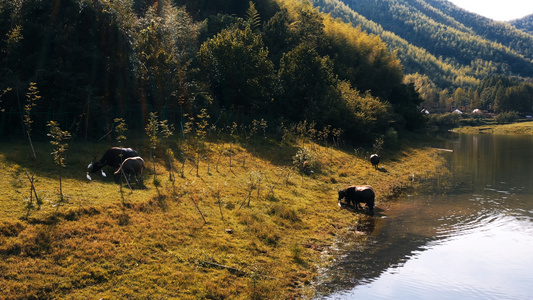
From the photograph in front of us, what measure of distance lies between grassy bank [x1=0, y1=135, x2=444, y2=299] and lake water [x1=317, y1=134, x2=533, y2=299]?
1306 mm

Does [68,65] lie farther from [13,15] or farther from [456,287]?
[456,287]

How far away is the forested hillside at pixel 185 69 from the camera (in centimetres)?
2674

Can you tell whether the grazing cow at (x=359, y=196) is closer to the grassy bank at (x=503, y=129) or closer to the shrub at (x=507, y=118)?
the grassy bank at (x=503, y=129)

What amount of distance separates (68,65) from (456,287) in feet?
94.6

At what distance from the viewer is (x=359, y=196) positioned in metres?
22.2

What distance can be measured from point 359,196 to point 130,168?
44.8 ft

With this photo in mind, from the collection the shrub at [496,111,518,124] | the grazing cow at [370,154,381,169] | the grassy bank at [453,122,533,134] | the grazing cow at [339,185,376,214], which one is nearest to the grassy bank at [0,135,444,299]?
the grazing cow at [339,185,376,214]

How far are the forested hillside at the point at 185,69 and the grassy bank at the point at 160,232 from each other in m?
5.33

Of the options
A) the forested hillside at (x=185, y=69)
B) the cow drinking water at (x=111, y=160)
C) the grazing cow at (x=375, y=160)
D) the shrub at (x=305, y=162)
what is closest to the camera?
the cow drinking water at (x=111, y=160)

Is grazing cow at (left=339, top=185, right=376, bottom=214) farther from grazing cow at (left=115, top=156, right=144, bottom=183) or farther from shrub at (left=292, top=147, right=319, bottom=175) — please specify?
grazing cow at (left=115, top=156, right=144, bottom=183)

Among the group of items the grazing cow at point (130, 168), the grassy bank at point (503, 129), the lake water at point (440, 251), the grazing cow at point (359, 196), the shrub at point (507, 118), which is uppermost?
the shrub at point (507, 118)

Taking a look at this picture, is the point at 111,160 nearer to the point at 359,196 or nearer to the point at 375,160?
the point at 359,196

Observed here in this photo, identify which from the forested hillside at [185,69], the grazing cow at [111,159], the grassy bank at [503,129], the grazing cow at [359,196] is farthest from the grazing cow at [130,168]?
the grassy bank at [503,129]

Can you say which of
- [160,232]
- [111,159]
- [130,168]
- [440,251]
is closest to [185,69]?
[111,159]
